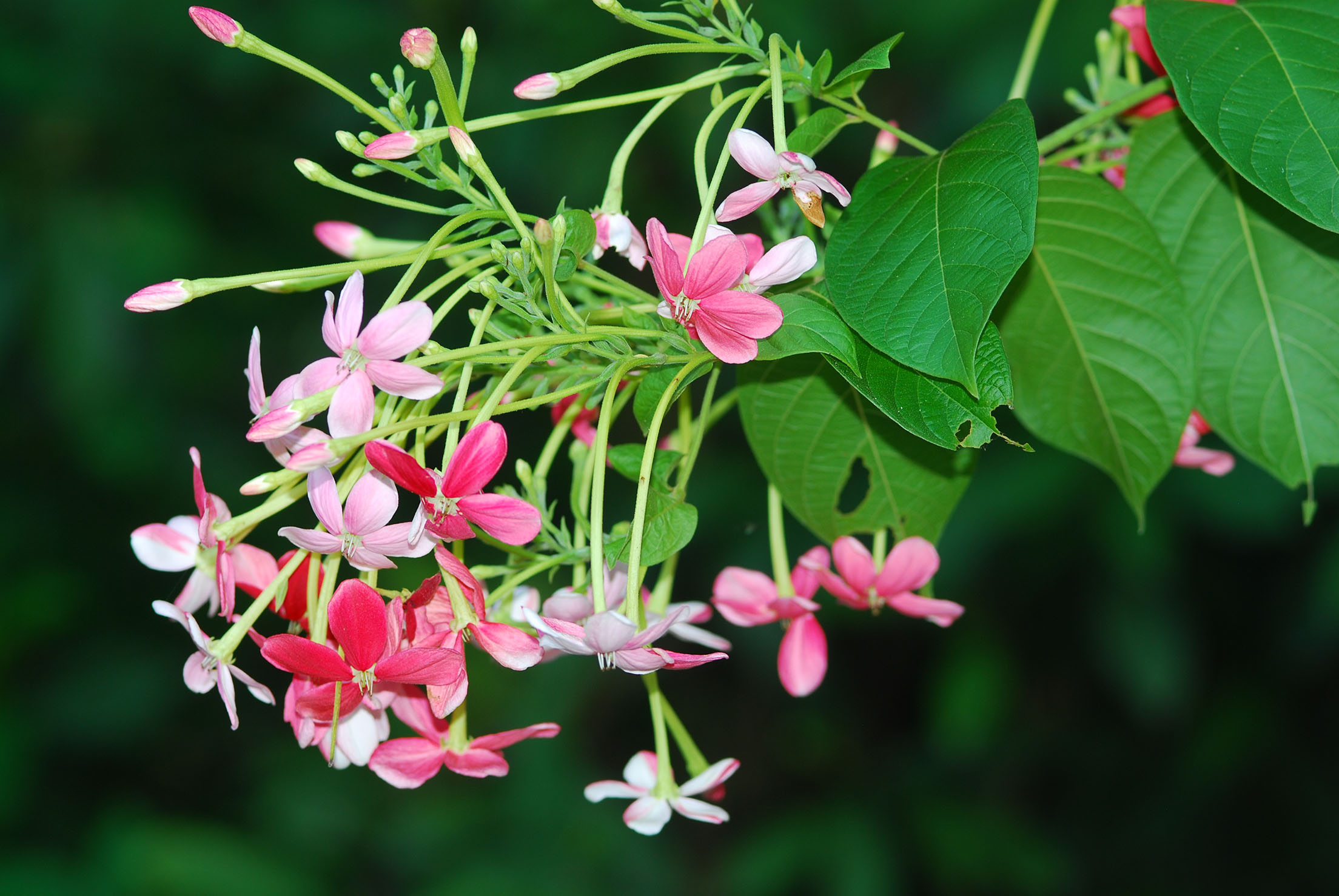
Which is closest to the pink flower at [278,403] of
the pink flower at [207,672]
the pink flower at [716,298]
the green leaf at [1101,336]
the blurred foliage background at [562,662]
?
the pink flower at [207,672]

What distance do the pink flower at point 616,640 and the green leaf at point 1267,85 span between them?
Result: 53cm

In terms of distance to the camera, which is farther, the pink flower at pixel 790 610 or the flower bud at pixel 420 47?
the pink flower at pixel 790 610

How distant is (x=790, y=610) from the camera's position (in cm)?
94

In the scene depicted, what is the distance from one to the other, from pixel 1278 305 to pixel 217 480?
2734 millimetres

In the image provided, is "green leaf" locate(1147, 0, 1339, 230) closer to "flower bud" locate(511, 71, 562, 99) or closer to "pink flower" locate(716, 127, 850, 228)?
"pink flower" locate(716, 127, 850, 228)

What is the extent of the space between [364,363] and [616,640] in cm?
22

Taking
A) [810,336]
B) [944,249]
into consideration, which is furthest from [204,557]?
[944,249]

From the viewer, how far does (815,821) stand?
9.34ft

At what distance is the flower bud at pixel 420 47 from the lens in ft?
2.23

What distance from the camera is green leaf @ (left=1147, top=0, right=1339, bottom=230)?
76 cm

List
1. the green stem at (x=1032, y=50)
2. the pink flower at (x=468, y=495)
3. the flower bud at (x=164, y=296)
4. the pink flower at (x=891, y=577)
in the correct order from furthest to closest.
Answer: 1. the green stem at (x=1032, y=50)
2. the pink flower at (x=891, y=577)
3. the flower bud at (x=164, y=296)
4. the pink flower at (x=468, y=495)

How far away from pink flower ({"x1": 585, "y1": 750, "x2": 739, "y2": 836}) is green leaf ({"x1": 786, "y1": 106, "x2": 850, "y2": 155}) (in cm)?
46

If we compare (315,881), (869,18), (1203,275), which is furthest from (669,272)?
(315,881)

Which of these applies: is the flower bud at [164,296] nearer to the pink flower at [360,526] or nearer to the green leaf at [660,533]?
the pink flower at [360,526]
